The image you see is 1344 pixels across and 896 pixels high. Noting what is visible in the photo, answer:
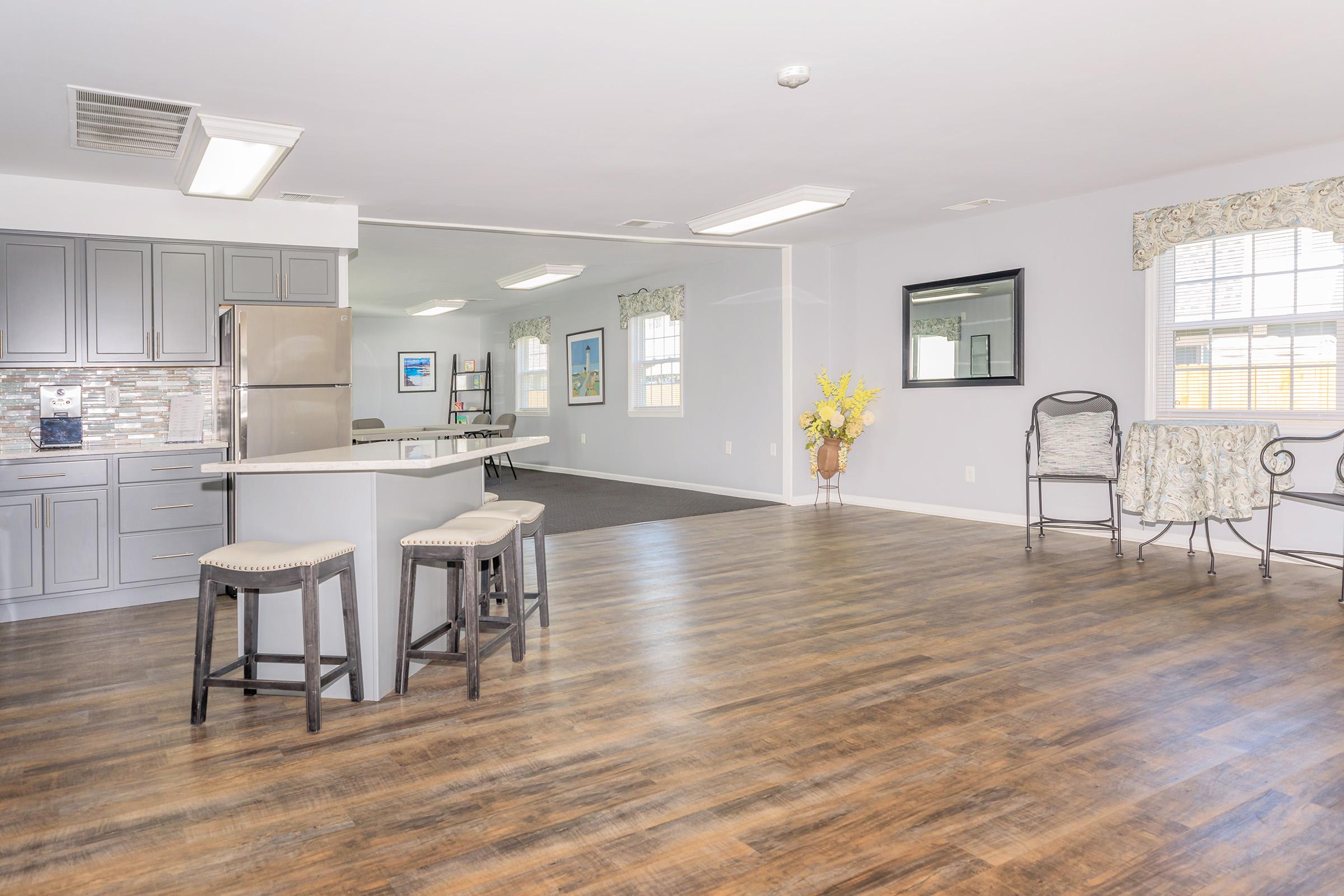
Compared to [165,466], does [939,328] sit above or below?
above

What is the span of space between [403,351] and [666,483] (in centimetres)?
587

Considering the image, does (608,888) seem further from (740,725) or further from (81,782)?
(81,782)

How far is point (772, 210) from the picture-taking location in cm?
592

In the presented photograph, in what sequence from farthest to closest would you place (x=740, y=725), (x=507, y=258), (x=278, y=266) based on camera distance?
(x=507, y=258) < (x=278, y=266) < (x=740, y=725)

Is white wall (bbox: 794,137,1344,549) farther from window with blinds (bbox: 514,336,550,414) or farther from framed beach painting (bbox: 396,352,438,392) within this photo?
framed beach painting (bbox: 396,352,438,392)

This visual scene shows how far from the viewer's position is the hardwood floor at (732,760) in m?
1.87

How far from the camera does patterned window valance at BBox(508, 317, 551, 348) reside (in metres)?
12.0

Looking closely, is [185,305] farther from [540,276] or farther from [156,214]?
[540,276]

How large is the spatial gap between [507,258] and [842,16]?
583 centimetres

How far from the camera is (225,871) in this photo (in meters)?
1.86

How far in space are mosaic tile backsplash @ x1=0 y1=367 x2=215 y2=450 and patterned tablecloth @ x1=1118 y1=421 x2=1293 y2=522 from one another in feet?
18.5

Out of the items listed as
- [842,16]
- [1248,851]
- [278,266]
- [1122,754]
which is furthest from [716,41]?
[278,266]

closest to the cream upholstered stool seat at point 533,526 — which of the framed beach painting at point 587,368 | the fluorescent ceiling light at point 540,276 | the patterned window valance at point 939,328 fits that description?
the patterned window valance at point 939,328

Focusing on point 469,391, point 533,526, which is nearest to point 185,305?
point 533,526
